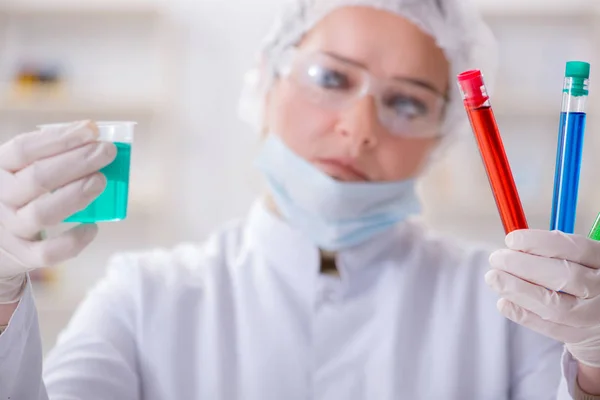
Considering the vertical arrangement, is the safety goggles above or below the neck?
above

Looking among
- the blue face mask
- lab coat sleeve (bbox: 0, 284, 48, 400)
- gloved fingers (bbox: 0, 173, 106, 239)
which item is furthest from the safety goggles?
lab coat sleeve (bbox: 0, 284, 48, 400)

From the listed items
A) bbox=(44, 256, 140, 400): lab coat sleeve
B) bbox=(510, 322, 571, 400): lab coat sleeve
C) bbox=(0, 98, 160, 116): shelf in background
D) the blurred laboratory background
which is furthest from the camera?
the blurred laboratory background

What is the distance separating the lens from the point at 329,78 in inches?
51.4

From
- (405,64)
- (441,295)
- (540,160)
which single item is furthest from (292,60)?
(540,160)

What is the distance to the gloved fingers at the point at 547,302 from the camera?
0.86m

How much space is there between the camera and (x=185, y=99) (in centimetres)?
357

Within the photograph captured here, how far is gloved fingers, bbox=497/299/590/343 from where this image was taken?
0.89m

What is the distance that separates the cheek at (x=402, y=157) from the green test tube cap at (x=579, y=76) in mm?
522

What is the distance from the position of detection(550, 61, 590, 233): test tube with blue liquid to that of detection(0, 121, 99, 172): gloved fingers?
639 mm

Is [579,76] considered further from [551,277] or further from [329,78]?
[329,78]

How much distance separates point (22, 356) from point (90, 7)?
9.26ft

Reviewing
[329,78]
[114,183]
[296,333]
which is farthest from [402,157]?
[114,183]

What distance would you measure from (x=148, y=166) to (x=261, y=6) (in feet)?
3.57

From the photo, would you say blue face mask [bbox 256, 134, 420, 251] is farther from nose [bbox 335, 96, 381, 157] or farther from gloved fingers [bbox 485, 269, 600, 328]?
gloved fingers [bbox 485, 269, 600, 328]
